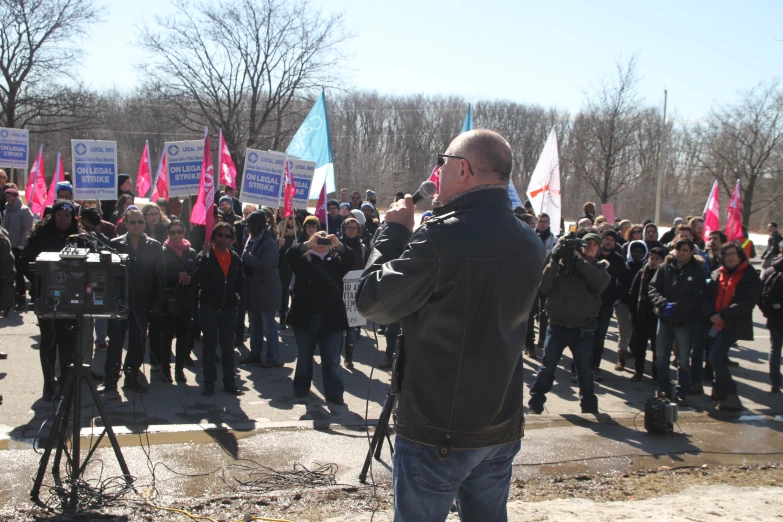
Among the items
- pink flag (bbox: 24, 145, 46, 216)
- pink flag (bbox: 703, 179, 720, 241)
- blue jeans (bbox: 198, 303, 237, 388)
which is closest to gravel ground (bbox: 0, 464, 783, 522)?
blue jeans (bbox: 198, 303, 237, 388)

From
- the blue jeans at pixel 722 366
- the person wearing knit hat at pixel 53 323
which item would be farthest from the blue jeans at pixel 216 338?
the blue jeans at pixel 722 366

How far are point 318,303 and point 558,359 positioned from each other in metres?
A: 2.56

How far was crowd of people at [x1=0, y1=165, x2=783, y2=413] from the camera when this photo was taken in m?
7.30

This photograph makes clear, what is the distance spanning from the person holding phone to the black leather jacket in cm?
469

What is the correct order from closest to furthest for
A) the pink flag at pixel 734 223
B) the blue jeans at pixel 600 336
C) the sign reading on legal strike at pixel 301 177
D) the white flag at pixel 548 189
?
1. the blue jeans at pixel 600 336
2. the white flag at pixel 548 189
3. the sign reading on legal strike at pixel 301 177
4. the pink flag at pixel 734 223

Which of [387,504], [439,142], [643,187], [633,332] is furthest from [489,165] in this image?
[439,142]

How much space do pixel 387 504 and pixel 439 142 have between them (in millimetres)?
56899

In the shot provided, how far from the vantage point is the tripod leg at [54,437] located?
4.55m

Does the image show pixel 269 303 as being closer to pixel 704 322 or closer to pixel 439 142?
pixel 704 322

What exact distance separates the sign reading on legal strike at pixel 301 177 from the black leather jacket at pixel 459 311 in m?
9.24

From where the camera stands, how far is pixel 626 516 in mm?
4609

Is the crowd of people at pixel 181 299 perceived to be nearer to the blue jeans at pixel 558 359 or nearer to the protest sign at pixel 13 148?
the blue jeans at pixel 558 359

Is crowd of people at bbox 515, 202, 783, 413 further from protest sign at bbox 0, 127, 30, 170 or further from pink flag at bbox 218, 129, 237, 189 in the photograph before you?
protest sign at bbox 0, 127, 30, 170

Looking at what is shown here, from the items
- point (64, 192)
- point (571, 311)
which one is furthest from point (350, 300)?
point (64, 192)
